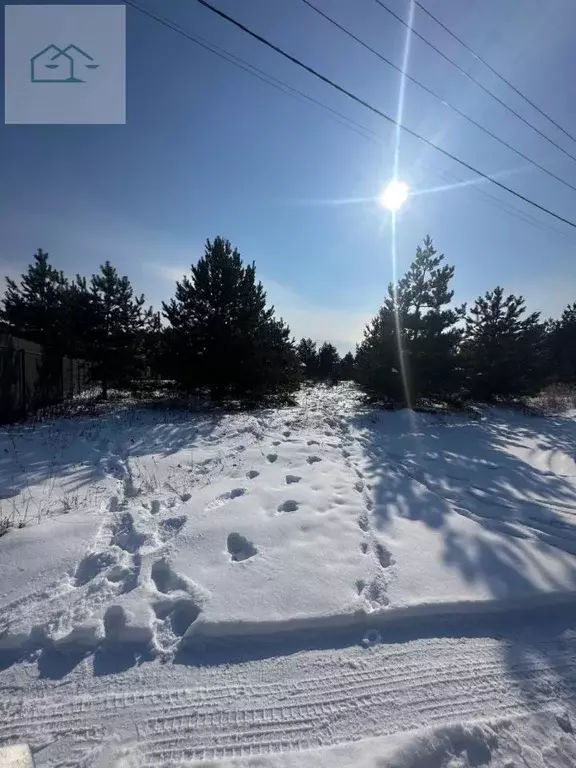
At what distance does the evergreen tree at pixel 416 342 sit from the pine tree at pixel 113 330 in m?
8.91

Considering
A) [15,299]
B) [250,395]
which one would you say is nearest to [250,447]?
[250,395]

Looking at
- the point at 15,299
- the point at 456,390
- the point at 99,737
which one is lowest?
the point at 99,737

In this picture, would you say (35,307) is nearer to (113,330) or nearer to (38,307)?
(38,307)

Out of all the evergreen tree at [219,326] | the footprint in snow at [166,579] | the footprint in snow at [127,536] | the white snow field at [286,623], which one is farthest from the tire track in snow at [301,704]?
the evergreen tree at [219,326]

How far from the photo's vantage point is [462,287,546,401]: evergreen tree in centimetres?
1473

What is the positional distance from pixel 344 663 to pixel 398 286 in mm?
13420

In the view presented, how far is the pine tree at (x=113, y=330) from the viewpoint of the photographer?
1339cm

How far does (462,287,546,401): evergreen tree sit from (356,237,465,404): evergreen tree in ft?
5.78

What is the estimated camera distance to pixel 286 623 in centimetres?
224

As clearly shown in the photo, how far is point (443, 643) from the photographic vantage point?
218 cm

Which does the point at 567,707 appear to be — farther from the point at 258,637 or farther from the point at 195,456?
the point at 195,456

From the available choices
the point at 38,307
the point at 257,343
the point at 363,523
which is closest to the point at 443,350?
the point at 257,343

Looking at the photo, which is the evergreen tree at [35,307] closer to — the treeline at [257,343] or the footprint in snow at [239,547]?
the treeline at [257,343]

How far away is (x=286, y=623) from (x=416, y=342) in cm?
1210
